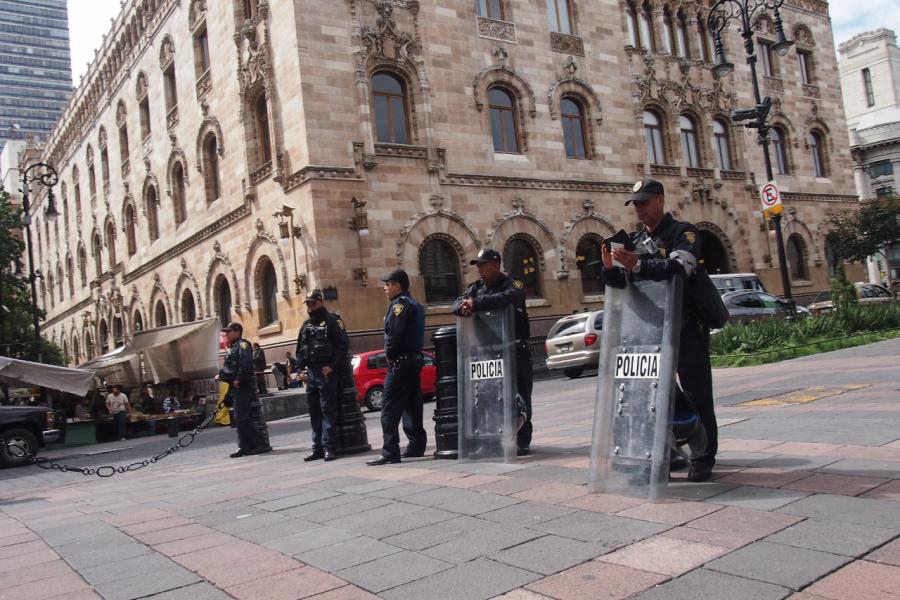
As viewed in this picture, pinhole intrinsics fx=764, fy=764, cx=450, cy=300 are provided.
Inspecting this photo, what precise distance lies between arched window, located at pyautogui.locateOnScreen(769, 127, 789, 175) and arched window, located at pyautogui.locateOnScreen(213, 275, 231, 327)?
24.5 metres

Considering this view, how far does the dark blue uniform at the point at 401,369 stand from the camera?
7691 millimetres

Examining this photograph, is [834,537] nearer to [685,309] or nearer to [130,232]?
[685,309]

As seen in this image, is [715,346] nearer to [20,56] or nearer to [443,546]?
[443,546]

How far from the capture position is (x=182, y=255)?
3086 centimetres

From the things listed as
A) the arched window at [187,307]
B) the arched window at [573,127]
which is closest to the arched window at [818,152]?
the arched window at [573,127]

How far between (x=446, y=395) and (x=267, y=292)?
61.0 ft

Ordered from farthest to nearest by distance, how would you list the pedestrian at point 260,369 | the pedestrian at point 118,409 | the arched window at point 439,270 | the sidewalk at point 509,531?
the arched window at point 439,270 < the pedestrian at point 260,369 < the pedestrian at point 118,409 < the sidewalk at point 509,531

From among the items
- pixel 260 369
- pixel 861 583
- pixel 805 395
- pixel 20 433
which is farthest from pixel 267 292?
pixel 861 583

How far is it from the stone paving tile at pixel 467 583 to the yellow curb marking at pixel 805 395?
6066 mm

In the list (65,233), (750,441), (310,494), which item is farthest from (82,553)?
(65,233)

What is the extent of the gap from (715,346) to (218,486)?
1279 centimetres

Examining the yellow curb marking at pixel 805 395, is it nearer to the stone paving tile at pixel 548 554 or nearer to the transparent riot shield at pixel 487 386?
the transparent riot shield at pixel 487 386

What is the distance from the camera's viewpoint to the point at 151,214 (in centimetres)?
3450

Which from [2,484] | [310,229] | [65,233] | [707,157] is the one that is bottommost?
[2,484]
